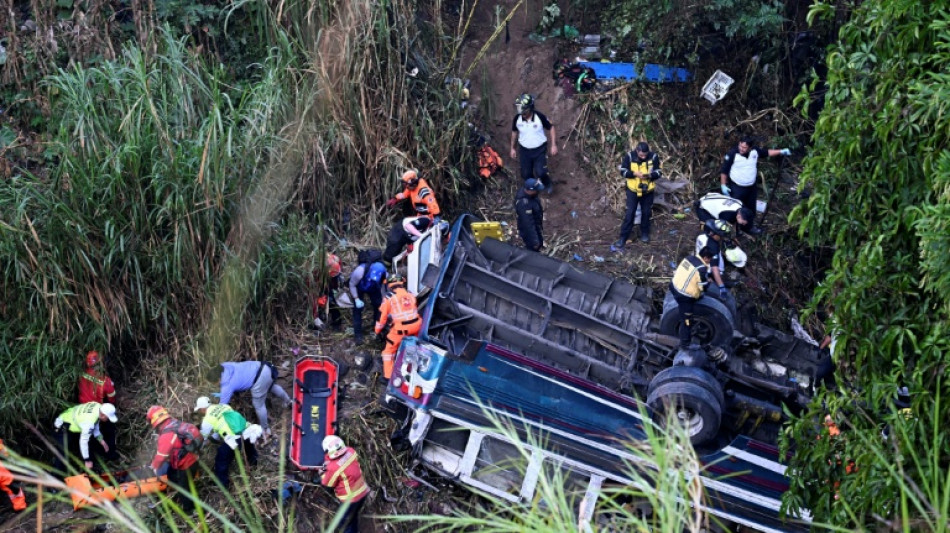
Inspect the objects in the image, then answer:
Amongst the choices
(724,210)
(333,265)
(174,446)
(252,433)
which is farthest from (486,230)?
(174,446)

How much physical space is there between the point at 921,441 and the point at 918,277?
2.98ft

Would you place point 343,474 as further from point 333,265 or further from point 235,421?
point 333,265

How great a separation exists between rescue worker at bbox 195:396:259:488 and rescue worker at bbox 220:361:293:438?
6.9 inches

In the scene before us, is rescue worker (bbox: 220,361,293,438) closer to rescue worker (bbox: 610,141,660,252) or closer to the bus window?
the bus window

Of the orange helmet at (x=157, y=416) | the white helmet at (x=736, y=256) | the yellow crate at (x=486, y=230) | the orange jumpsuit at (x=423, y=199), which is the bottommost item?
the orange helmet at (x=157, y=416)

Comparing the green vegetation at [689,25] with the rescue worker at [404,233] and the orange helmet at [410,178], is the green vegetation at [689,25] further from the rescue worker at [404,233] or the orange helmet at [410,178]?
the rescue worker at [404,233]

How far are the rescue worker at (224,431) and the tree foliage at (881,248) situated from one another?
4291mm

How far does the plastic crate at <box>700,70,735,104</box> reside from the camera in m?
11.4

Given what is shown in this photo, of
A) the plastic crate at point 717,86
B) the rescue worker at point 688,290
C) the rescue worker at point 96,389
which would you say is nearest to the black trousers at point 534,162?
the plastic crate at point 717,86

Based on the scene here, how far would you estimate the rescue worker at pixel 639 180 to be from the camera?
9969mm

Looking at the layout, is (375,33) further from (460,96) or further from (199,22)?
(199,22)

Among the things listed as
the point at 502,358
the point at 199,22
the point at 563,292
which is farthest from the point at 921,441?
the point at 199,22

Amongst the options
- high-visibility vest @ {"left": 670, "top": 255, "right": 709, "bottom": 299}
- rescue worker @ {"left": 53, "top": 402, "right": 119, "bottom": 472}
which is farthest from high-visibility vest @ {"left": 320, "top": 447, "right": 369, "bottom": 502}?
high-visibility vest @ {"left": 670, "top": 255, "right": 709, "bottom": 299}

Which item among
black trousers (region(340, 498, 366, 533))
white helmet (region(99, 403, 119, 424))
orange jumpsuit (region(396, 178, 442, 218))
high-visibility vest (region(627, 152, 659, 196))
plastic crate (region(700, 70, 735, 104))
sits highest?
plastic crate (region(700, 70, 735, 104))
